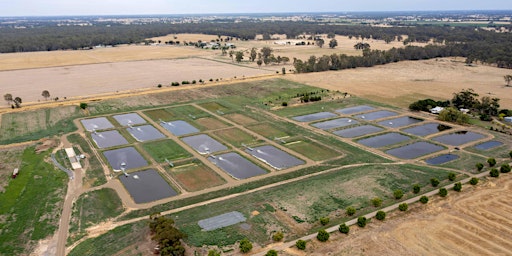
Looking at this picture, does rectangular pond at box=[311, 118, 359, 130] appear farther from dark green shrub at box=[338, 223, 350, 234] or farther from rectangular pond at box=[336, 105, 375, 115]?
dark green shrub at box=[338, 223, 350, 234]

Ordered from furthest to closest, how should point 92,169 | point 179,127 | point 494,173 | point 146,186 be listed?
point 179,127
point 92,169
point 494,173
point 146,186

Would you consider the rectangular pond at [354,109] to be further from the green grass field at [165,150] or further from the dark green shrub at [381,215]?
the dark green shrub at [381,215]

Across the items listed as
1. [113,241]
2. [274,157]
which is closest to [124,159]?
[113,241]

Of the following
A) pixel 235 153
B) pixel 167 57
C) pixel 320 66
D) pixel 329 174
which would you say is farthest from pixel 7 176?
pixel 167 57

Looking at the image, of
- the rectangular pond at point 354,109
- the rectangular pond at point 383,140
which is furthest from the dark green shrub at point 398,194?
the rectangular pond at point 354,109

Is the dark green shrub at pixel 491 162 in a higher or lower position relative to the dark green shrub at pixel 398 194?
higher

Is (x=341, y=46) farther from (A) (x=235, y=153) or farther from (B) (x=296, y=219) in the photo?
(B) (x=296, y=219)

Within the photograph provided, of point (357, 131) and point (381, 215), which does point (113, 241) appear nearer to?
point (381, 215)
